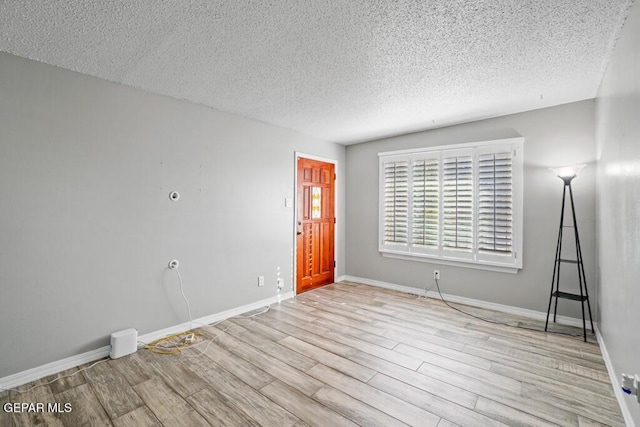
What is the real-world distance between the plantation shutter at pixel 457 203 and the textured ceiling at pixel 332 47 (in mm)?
989

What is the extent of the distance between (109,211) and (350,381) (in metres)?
2.55

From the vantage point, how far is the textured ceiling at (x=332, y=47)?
1751 millimetres

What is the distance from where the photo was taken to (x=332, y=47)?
2.15 metres

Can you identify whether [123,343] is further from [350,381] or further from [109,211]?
[350,381]

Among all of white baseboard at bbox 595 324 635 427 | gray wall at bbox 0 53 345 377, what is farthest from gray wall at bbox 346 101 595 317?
gray wall at bbox 0 53 345 377

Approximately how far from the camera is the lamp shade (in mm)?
3004

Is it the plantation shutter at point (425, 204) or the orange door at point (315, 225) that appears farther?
the orange door at point (315, 225)

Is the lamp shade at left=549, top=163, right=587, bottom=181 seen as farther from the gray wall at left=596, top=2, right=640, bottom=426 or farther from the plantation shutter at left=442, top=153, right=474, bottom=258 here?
the plantation shutter at left=442, top=153, right=474, bottom=258

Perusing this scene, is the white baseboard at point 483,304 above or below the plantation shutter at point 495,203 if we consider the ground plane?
below

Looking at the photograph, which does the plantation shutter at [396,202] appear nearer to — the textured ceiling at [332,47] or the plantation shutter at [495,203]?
the plantation shutter at [495,203]

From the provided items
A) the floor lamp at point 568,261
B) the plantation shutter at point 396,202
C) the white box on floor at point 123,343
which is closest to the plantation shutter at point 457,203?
the plantation shutter at point 396,202

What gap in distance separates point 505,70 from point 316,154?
112 inches

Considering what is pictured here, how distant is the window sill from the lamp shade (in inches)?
45.2

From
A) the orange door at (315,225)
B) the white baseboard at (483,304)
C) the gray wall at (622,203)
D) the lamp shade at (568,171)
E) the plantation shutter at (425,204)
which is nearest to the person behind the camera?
the gray wall at (622,203)
